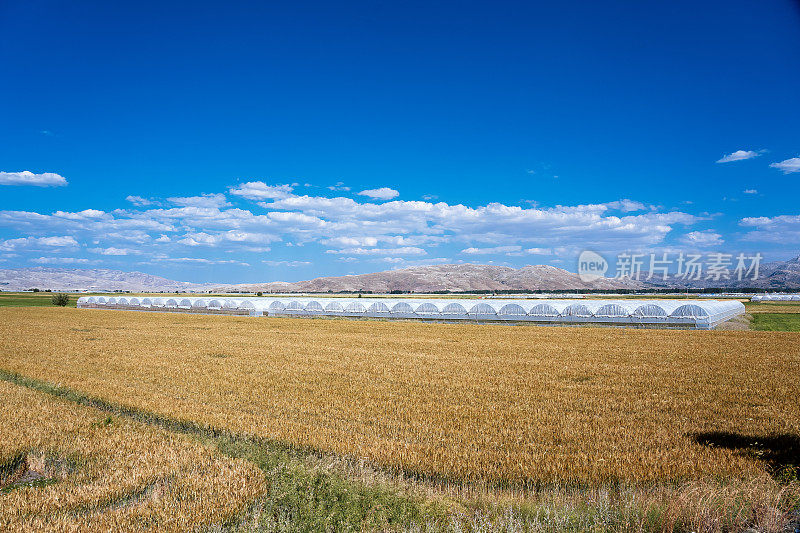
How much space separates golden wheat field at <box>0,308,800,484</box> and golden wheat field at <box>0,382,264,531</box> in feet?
6.87

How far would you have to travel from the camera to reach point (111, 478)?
24.7 feet

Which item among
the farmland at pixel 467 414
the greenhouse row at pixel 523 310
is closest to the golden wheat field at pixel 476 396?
the farmland at pixel 467 414

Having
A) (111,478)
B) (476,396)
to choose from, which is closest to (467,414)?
(476,396)

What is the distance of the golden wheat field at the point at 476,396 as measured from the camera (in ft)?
30.2

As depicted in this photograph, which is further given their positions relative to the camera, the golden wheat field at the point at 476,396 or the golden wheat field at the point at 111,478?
the golden wheat field at the point at 476,396

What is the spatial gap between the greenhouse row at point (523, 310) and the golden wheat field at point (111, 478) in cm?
Answer: 4727

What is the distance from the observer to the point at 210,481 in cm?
743

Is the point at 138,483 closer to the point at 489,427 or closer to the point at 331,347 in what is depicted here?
the point at 489,427

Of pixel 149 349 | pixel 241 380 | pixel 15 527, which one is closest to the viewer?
pixel 15 527

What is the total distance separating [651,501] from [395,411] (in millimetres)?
7181

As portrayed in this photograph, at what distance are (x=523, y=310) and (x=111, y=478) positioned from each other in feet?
164

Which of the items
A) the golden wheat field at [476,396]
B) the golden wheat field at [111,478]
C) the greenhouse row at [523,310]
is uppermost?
the greenhouse row at [523,310]

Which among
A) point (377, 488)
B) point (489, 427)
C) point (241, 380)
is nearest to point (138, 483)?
point (377, 488)

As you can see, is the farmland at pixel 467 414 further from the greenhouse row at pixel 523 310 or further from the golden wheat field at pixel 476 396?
the greenhouse row at pixel 523 310
